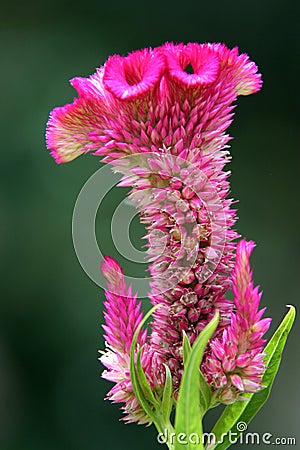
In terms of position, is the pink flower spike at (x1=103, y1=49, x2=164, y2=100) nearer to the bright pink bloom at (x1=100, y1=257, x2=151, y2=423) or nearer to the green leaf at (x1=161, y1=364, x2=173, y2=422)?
the bright pink bloom at (x1=100, y1=257, x2=151, y2=423)

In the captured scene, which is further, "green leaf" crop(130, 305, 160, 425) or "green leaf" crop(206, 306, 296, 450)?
"green leaf" crop(206, 306, 296, 450)

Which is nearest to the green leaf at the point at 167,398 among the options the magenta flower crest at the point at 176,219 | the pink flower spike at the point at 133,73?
the magenta flower crest at the point at 176,219

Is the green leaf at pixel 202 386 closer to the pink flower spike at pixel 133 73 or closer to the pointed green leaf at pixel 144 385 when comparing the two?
the pointed green leaf at pixel 144 385

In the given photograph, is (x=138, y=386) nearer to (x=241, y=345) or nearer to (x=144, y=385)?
(x=144, y=385)

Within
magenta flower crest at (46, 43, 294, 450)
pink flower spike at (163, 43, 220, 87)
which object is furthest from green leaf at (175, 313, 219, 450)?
pink flower spike at (163, 43, 220, 87)

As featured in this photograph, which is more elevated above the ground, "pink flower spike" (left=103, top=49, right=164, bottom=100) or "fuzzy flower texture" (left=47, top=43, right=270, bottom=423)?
"pink flower spike" (left=103, top=49, right=164, bottom=100)

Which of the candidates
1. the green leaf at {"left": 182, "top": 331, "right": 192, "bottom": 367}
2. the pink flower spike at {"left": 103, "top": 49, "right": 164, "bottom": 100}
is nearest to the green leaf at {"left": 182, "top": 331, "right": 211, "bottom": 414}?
the green leaf at {"left": 182, "top": 331, "right": 192, "bottom": 367}

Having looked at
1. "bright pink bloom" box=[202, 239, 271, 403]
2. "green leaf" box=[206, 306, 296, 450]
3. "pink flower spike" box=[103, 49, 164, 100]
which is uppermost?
"pink flower spike" box=[103, 49, 164, 100]

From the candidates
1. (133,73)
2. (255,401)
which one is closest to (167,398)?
(255,401)
